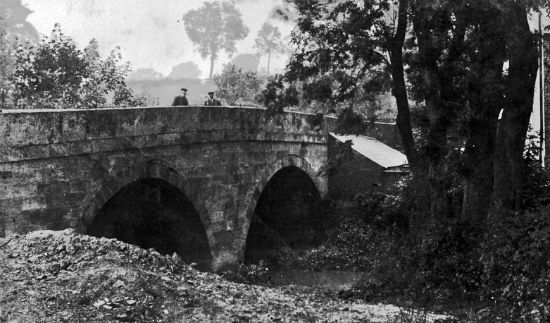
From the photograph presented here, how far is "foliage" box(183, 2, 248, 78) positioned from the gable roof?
1868 inches

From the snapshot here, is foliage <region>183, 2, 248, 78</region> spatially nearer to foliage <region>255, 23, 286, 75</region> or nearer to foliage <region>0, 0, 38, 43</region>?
foliage <region>255, 23, 286, 75</region>

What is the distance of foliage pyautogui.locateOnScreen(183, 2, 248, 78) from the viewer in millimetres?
68000

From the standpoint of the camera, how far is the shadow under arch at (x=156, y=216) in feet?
41.7

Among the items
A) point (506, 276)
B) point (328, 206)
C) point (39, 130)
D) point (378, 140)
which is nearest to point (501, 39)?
point (506, 276)

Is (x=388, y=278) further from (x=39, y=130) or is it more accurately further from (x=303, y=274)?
(x=39, y=130)

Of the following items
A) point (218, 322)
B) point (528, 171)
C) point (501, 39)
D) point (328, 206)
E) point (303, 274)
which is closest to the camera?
point (218, 322)

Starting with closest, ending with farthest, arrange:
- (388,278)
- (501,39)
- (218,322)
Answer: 1. (218,322)
2. (501,39)
3. (388,278)

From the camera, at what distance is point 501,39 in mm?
10602

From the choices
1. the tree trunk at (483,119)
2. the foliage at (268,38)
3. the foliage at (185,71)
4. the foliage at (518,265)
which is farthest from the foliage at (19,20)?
the foliage at (518,265)

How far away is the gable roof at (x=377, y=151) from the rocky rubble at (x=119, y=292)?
34.8 feet

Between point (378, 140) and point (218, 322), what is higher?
point (378, 140)

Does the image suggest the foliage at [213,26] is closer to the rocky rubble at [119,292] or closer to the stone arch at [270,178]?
the stone arch at [270,178]

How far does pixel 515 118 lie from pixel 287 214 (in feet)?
34.4

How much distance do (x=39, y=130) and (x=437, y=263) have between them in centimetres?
665
